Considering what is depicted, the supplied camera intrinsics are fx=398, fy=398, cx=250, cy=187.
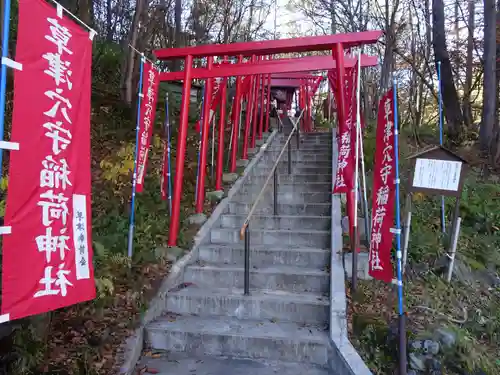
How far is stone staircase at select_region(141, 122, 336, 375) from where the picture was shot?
417cm

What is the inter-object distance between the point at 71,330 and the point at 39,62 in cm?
262

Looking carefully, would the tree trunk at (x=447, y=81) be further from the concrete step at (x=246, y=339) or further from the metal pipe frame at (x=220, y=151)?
the concrete step at (x=246, y=339)

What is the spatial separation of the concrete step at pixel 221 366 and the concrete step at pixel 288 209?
3.24 metres

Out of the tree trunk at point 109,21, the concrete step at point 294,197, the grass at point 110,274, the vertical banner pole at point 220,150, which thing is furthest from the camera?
the tree trunk at point 109,21

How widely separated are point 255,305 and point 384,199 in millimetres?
1965

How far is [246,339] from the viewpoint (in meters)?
4.29

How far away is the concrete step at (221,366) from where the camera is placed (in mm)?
3977

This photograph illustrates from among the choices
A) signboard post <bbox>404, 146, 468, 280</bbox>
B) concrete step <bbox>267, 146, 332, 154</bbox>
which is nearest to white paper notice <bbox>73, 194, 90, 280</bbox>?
signboard post <bbox>404, 146, 468, 280</bbox>

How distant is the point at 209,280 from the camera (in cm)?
550

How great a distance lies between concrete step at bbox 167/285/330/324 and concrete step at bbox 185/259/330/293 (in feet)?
0.54

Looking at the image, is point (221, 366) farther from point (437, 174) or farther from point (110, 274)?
point (437, 174)

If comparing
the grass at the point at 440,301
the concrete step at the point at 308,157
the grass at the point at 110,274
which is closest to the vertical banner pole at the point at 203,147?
the grass at the point at 110,274

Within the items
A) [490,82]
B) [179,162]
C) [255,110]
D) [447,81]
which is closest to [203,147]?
[179,162]

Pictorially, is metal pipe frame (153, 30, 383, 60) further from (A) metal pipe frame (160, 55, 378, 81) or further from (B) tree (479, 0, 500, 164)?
(B) tree (479, 0, 500, 164)
